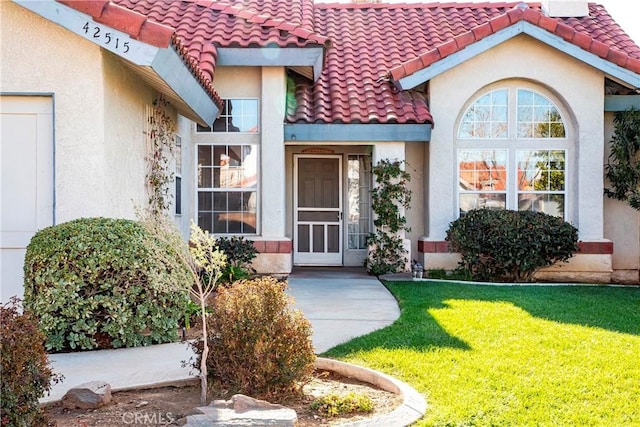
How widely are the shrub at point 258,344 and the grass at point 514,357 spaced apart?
104cm

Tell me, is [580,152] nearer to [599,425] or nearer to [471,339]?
[471,339]

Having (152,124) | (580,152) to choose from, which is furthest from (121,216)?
(580,152)

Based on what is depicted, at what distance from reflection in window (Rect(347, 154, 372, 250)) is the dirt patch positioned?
370 inches

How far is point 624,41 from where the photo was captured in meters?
14.5

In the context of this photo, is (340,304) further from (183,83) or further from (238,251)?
(183,83)

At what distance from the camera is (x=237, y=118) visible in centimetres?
1265

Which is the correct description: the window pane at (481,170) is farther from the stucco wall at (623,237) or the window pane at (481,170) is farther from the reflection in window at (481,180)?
the stucco wall at (623,237)

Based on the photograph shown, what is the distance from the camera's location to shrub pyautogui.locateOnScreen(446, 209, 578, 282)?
1176 centimetres

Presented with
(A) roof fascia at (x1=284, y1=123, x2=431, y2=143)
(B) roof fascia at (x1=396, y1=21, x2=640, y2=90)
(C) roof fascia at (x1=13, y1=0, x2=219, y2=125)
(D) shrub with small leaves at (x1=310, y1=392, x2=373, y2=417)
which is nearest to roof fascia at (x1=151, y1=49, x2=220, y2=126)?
(C) roof fascia at (x1=13, y1=0, x2=219, y2=125)

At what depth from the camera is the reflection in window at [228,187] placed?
41.4 feet

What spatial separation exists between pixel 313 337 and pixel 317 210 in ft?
26.2

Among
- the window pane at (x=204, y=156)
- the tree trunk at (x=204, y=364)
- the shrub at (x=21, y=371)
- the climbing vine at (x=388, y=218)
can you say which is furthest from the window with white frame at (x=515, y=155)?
the shrub at (x=21, y=371)

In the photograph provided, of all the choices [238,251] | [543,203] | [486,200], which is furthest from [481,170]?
[238,251]

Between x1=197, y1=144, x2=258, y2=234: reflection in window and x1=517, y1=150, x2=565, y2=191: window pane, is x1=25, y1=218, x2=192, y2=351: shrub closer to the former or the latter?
x1=197, y1=144, x2=258, y2=234: reflection in window
